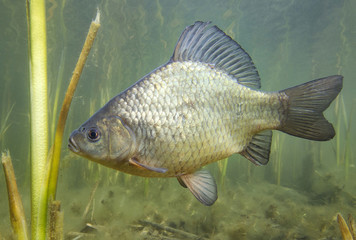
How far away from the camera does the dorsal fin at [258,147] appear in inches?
72.6

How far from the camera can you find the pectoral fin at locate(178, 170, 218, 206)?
1.69m

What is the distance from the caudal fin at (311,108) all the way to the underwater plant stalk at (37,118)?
1890 millimetres

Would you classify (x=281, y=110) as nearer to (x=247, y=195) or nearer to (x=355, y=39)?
(x=247, y=195)

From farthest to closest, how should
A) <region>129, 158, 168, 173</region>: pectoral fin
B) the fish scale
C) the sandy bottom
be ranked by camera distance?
the sandy bottom, the fish scale, <region>129, 158, 168, 173</region>: pectoral fin

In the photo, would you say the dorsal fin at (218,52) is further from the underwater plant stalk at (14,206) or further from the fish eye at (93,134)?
the underwater plant stalk at (14,206)

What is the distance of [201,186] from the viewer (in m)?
1.74

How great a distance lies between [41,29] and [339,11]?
19378 mm

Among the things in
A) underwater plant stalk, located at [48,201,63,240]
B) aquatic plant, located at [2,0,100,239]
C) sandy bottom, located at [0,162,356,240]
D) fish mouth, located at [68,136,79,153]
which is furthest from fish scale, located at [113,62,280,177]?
sandy bottom, located at [0,162,356,240]

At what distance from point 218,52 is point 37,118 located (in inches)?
60.4

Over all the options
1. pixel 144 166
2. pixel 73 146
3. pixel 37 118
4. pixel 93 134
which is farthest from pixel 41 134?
pixel 144 166

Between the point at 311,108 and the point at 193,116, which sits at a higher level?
the point at 311,108

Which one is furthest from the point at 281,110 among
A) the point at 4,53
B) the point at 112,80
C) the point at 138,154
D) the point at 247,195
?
the point at 4,53

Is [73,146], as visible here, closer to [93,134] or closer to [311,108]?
[93,134]

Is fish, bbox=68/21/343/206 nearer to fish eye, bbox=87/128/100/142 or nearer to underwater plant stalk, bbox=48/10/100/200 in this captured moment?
fish eye, bbox=87/128/100/142
